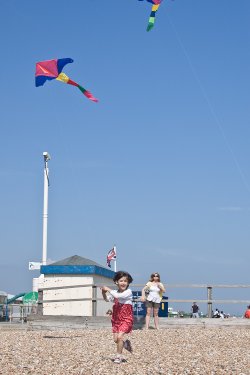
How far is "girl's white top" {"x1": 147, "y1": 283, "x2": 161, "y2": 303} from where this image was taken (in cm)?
1756

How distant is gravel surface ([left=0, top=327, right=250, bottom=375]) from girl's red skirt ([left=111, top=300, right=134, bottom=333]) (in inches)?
18.2

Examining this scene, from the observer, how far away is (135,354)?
11328mm

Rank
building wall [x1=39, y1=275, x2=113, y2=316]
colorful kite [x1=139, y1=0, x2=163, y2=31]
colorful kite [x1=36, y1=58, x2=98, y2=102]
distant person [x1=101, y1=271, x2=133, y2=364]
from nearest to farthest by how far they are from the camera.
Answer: distant person [x1=101, y1=271, x2=133, y2=364]
colorful kite [x1=139, y1=0, x2=163, y2=31]
colorful kite [x1=36, y1=58, x2=98, y2=102]
building wall [x1=39, y1=275, x2=113, y2=316]

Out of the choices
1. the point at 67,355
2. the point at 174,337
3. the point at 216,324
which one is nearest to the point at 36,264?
the point at 216,324

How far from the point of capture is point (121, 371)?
9125mm

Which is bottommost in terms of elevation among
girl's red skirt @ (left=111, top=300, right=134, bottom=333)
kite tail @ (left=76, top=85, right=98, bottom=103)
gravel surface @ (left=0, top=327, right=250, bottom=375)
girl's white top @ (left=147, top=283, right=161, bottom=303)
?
gravel surface @ (left=0, top=327, right=250, bottom=375)

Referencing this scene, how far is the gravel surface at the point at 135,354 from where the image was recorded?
927 cm

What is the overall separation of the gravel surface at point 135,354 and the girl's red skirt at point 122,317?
0.46 m

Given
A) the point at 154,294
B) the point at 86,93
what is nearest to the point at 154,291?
the point at 154,294

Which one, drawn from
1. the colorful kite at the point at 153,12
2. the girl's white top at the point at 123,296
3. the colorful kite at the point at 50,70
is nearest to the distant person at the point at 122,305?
the girl's white top at the point at 123,296

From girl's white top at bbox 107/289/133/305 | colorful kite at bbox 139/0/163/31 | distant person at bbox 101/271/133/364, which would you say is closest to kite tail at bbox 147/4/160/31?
colorful kite at bbox 139/0/163/31

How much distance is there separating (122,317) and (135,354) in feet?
3.02

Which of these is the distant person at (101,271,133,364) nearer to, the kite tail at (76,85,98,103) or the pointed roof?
the kite tail at (76,85,98,103)

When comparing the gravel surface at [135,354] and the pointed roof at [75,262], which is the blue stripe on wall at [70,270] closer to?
the pointed roof at [75,262]
